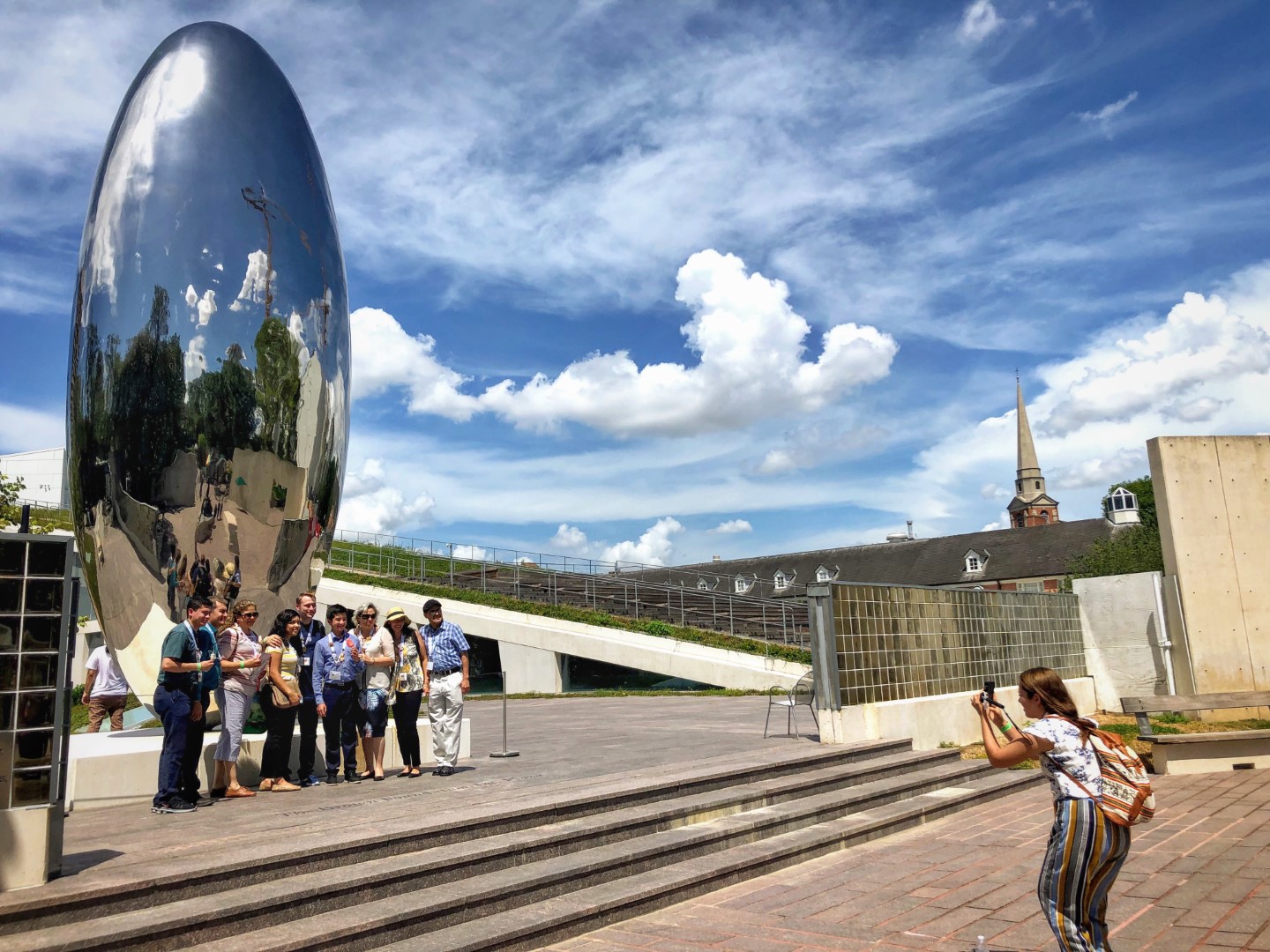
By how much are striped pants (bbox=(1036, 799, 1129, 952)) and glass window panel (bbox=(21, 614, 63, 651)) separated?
18.0ft

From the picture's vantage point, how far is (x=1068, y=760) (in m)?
4.01

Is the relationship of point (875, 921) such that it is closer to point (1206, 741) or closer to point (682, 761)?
point (682, 761)

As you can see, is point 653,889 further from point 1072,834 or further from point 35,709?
point 35,709

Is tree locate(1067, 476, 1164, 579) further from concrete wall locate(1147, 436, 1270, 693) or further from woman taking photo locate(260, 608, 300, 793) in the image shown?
woman taking photo locate(260, 608, 300, 793)

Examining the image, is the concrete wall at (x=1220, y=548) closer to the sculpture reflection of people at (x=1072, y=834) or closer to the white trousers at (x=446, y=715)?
the white trousers at (x=446, y=715)

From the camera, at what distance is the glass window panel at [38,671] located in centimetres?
534

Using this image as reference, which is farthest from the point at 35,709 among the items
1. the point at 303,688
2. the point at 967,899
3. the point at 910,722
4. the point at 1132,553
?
the point at 1132,553

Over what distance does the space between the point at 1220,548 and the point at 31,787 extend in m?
16.2

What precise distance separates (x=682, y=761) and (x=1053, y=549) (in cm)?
6303

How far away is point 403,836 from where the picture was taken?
609 centimetres

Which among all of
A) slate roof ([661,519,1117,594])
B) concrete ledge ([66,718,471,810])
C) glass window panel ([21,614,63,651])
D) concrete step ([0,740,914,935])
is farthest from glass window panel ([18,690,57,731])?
slate roof ([661,519,1117,594])

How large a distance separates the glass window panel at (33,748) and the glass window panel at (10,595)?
0.71 meters

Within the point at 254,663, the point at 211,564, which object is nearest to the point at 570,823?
the point at 254,663

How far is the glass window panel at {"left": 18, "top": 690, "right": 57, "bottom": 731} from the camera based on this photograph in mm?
5293
